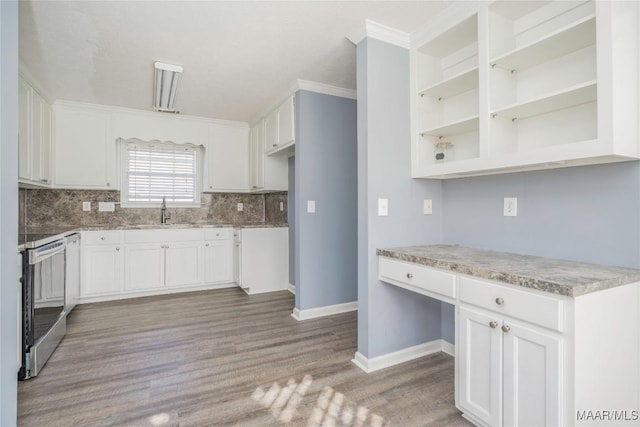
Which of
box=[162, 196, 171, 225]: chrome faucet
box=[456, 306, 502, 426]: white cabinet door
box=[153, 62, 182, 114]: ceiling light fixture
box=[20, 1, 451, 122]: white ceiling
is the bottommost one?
box=[456, 306, 502, 426]: white cabinet door

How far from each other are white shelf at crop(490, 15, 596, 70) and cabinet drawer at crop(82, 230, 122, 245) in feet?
13.4

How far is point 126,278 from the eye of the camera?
3.97 m

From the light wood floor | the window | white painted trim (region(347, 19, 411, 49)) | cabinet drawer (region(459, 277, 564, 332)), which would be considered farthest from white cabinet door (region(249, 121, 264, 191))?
cabinet drawer (region(459, 277, 564, 332))

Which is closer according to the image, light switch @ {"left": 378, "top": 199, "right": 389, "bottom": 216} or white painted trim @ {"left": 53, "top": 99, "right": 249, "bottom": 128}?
light switch @ {"left": 378, "top": 199, "right": 389, "bottom": 216}

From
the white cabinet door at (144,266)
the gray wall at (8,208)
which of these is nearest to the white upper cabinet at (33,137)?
the white cabinet door at (144,266)

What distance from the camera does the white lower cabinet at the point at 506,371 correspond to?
1310 millimetres

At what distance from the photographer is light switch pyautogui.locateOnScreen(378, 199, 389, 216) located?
90.4 inches

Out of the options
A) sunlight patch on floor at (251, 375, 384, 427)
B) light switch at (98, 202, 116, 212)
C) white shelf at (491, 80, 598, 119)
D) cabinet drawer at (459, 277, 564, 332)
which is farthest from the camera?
light switch at (98, 202, 116, 212)

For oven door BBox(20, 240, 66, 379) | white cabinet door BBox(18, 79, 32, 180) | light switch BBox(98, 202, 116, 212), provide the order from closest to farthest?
oven door BBox(20, 240, 66, 379), white cabinet door BBox(18, 79, 32, 180), light switch BBox(98, 202, 116, 212)

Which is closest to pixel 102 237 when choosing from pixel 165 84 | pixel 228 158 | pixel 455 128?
pixel 228 158

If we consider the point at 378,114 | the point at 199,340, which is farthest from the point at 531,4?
the point at 199,340

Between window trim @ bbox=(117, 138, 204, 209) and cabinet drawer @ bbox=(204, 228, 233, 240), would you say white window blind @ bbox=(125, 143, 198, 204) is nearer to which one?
window trim @ bbox=(117, 138, 204, 209)

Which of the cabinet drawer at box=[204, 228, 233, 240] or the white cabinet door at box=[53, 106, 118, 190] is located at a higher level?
the white cabinet door at box=[53, 106, 118, 190]

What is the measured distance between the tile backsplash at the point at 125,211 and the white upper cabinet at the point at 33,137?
421mm
